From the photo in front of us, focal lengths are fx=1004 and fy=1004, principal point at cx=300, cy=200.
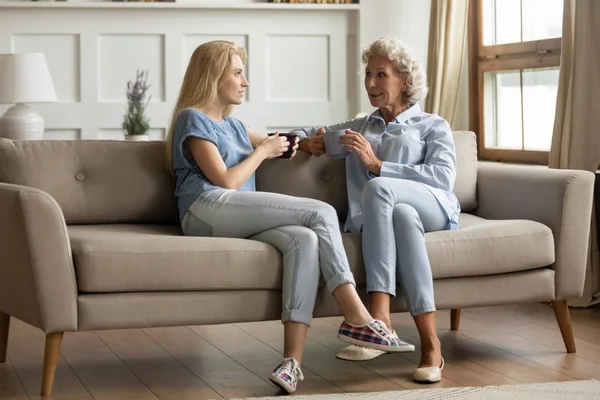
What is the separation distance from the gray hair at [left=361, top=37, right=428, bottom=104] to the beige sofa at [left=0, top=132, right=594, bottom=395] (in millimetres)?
402

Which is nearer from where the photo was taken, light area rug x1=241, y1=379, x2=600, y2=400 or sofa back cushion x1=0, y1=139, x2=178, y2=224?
light area rug x1=241, y1=379, x2=600, y2=400

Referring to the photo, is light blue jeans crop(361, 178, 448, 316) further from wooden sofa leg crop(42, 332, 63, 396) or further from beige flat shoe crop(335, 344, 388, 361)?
wooden sofa leg crop(42, 332, 63, 396)

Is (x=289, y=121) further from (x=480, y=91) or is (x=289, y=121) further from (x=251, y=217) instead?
(x=251, y=217)

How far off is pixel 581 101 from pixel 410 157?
3.65 feet

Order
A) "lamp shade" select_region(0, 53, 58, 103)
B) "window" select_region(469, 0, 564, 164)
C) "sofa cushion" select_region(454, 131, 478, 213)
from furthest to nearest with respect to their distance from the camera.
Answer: "lamp shade" select_region(0, 53, 58, 103) → "window" select_region(469, 0, 564, 164) → "sofa cushion" select_region(454, 131, 478, 213)

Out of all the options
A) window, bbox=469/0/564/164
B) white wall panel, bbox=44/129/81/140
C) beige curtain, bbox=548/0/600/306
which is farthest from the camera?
white wall panel, bbox=44/129/81/140

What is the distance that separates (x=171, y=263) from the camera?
2.96 m

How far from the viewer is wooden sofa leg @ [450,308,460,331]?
3.87 metres

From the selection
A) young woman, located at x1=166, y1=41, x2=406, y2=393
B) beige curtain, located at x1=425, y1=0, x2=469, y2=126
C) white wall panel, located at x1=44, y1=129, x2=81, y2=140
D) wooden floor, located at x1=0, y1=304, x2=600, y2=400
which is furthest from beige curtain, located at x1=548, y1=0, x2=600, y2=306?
white wall panel, located at x1=44, y1=129, x2=81, y2=140

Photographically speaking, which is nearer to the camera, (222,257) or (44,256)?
(44,256)

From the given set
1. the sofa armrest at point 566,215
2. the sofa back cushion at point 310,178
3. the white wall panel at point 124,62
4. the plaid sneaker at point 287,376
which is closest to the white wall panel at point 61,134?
the white wall panel at point 124,62

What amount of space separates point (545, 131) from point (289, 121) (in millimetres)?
1552

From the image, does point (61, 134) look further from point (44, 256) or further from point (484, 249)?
point (484, 249)

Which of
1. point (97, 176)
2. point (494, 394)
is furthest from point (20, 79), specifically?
point (494, 394)
